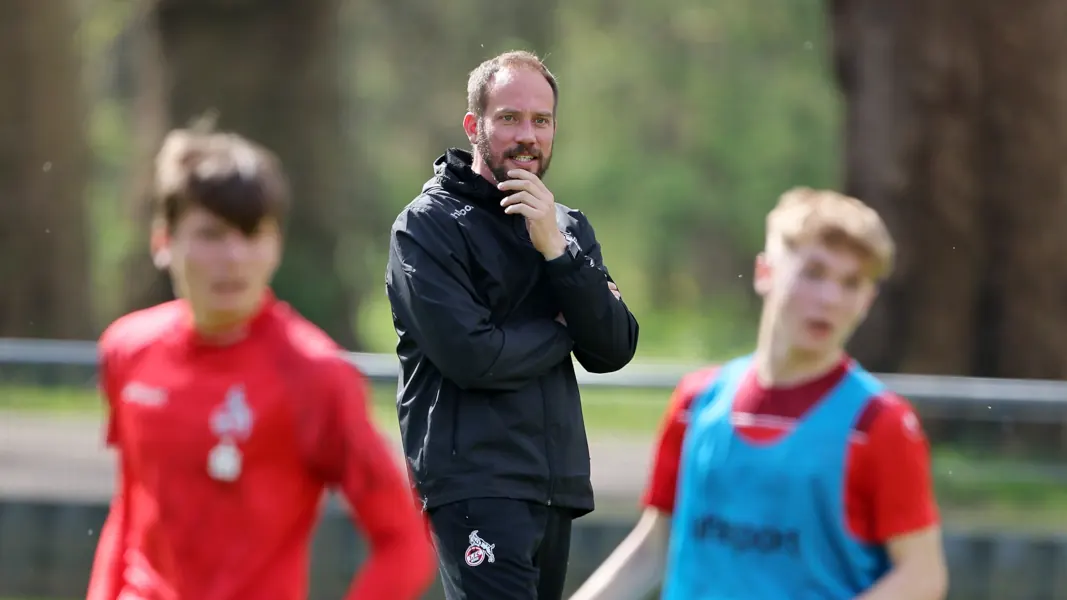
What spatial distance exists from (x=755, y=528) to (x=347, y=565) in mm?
4881

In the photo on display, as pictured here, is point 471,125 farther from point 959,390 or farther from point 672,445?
point 959,390

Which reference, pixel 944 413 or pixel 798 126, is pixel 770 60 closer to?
pixel 798 126

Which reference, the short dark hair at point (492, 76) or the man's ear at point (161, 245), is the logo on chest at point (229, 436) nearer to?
the man's ear at point (161, 245)

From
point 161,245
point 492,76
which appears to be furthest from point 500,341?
point 161,245

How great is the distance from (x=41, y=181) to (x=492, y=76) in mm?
13534

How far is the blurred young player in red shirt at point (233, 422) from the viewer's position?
9.91 ft

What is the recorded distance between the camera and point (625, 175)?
36.4 metres

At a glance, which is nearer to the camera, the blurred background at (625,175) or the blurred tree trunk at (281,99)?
the blurred background at (625,175)

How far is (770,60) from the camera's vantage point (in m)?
32.2

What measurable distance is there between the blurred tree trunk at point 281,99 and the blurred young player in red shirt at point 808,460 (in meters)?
12.3

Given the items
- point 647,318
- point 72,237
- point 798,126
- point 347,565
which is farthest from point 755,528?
point 647,318

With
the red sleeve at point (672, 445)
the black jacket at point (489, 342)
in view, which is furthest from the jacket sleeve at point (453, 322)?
the red sleeve at point (672, 445)

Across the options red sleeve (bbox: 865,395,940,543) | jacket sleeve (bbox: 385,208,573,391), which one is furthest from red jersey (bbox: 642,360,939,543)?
jacket sleeve (bbox: 385,208,573,391)

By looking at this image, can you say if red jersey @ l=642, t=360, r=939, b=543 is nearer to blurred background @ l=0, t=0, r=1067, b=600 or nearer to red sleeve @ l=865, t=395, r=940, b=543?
red sleeve @ l=865, t=395, r=940, b=543
